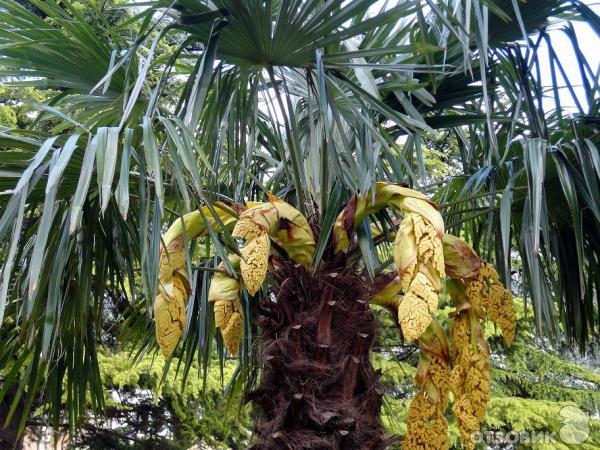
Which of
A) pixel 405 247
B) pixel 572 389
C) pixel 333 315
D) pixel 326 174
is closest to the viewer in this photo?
pixel 405 247

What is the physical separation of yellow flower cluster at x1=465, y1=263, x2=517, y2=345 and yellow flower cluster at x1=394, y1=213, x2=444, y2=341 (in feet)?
1.65

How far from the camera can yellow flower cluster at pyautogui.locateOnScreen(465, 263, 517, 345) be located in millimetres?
2543

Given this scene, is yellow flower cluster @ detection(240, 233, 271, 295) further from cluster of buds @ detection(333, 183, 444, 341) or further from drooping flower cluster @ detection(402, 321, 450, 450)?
drooping flower cluster @ detection(402, 321, 450, 450)

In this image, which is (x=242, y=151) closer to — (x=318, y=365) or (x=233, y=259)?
(x=233, y=259)

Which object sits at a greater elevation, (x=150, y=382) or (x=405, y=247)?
(x=405, y=247)

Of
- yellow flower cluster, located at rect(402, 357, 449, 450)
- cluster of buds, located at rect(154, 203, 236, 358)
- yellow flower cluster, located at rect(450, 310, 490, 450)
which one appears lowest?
yellow flower cluster, located at rect(402, 357, 449, 450)

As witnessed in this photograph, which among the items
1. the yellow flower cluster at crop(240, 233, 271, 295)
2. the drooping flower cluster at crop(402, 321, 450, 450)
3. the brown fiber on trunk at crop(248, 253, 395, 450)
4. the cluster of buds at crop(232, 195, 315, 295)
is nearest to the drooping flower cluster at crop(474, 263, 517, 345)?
the drooping flower cluster at crop(402, 321, 450, 450)

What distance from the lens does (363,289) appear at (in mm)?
2617

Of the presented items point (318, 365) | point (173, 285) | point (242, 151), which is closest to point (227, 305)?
point (173, 285)

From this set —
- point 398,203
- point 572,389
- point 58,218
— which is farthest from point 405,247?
point 572,389

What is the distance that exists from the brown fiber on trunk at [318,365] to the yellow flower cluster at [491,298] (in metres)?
0.40

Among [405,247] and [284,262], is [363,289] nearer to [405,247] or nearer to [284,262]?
[284,262]

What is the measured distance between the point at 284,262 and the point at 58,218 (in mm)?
879

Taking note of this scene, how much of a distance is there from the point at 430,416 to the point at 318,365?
49 cm
